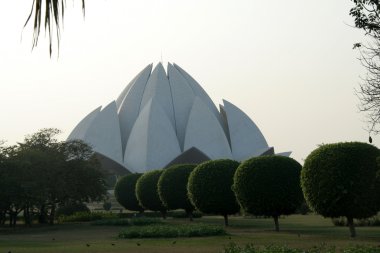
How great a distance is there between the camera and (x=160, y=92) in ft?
227

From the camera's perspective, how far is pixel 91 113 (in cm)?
6794

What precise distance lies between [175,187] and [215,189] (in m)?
5.58

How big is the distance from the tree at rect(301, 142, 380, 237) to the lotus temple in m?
44.4

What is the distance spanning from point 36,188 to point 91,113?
42.0 m

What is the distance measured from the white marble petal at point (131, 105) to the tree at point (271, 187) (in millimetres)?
46507

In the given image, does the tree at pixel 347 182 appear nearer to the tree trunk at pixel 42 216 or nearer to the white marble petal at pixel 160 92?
the tree trunk at pixel 42 216

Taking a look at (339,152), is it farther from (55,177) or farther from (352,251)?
(55,177)

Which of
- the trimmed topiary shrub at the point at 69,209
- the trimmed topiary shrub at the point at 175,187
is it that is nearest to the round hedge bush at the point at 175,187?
the trimmed topiary shrub at the point at 175,187

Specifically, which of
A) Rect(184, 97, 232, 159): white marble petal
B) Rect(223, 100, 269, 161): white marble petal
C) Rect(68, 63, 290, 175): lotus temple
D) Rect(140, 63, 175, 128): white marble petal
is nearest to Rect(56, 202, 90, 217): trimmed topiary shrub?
Rect(68, 63, 290, 175): lotus temple

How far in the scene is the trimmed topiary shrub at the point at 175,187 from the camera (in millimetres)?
29281

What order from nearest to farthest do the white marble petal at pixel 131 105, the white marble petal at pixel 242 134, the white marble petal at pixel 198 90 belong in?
the white marble petal at pixel 242 134, the white marble petal at pixel 131 105, the white marble petal at pixel 198 90

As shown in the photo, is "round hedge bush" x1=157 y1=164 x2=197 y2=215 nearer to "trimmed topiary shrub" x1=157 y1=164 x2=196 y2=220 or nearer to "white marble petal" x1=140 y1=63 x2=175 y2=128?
"trimmed topiary shrub" x1=157 y1=164 x2=196 y2=220

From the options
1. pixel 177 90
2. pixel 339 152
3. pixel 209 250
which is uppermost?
pixel 177 90

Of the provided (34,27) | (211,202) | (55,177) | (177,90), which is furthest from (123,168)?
(34,27)
